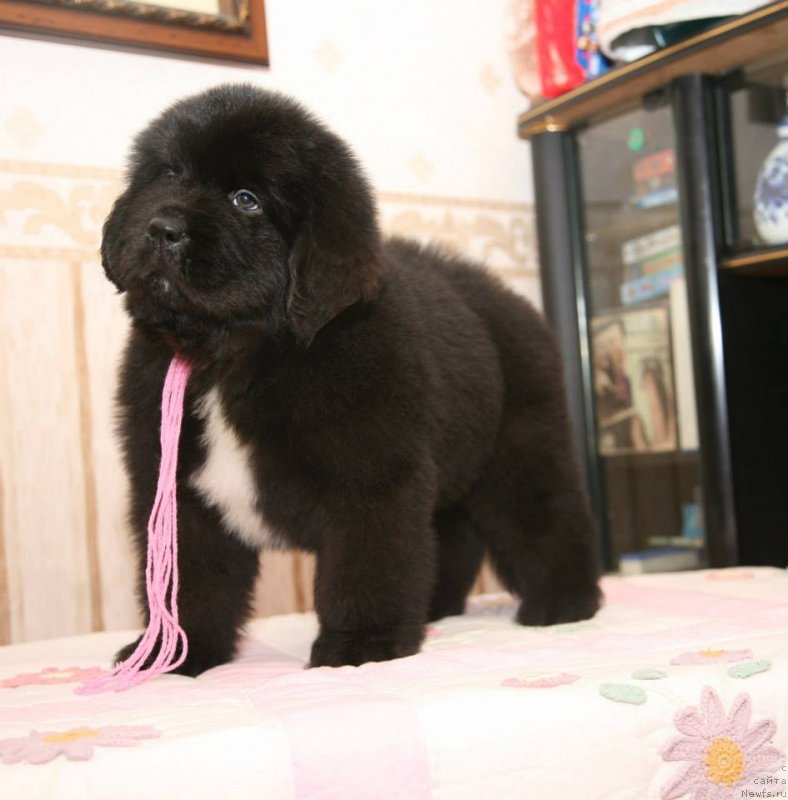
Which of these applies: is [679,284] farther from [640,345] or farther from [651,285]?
[640,345]

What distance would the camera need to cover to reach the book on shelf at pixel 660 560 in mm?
3324

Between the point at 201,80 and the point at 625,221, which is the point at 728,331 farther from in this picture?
the point at 201,80

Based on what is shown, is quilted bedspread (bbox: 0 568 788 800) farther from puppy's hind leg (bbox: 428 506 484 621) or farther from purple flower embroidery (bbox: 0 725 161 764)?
puppy's hind leg (bbox: 428 506 484 621)

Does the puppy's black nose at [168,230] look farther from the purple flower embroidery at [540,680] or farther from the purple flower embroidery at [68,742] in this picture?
the purple flower embroidery at [540,680]

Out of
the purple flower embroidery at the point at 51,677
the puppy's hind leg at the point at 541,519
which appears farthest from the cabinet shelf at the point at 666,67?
the purple flower embroidery at the point at 51,677

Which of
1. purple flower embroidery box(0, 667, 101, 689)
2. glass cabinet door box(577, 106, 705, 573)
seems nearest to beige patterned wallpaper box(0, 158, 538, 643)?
purple flower embroidery box(0, 667, 101, 689)

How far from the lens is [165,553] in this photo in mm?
1653

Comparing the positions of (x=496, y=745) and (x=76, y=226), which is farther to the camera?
(x=76, y=226)

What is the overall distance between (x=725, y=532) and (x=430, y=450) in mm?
1472

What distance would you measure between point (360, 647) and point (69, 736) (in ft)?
1.76

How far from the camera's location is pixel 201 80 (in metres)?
3.01

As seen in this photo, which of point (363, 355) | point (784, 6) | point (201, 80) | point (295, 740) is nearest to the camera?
point (295, 740)

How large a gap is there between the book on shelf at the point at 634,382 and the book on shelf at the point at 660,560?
0.35m

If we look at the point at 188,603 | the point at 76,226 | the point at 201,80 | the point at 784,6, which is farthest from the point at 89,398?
the point at 784,6
